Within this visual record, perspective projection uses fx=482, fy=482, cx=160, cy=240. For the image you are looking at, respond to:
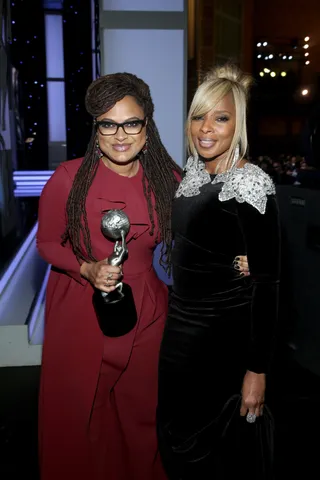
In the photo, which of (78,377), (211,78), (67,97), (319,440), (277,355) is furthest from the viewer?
(67,97)

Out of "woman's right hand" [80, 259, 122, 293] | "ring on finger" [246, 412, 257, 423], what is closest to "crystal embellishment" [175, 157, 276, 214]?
"woman's right hand" [80, 259, 122, 293]

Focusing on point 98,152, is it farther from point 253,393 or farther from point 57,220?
point 253,393

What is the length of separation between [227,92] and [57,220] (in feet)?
2.35

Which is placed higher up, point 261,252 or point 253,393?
→ point 261,252

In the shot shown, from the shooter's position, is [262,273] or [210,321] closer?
[262,273]

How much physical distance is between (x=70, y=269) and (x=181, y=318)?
42cm

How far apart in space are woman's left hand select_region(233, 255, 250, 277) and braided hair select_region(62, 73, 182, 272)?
311mm

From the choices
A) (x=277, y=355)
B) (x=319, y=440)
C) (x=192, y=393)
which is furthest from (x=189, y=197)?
(x=277, y=355)

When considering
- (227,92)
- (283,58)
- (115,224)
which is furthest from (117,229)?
(283,58)

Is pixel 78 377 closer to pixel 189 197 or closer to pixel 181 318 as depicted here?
pixel 181 318

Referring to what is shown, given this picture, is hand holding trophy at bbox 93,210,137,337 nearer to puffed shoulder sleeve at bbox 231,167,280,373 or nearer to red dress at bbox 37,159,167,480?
red dress at bbox 37,159,167,480

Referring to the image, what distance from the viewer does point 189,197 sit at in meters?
1.62

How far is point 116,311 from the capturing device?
1598mm

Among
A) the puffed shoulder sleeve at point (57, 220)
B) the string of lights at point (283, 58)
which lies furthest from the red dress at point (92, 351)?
the string of lights at point (283, 58)
